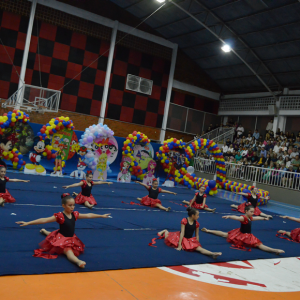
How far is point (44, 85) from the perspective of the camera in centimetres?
1886

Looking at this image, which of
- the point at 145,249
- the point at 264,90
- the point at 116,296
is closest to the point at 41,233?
the point at 145,249

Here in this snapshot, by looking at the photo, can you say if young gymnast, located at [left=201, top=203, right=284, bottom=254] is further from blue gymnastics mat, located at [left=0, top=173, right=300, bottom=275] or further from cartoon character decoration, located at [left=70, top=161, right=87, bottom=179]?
cartoon character decoration, located at [left=70, top=161, right=87, bottom=179]

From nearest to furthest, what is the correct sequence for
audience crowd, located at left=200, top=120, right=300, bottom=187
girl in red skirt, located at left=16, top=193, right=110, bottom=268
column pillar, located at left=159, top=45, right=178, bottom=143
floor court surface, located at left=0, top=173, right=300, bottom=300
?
floor court surface, located at left=0, top=173, right=300, bottom=300, girl in red skirt, located at left=16, top=193, right=110, bottom=268, audience crowd, located at left=200, top=120, right=300, bottom=187, column pillar, located at left=159, top=45, right=178, bottom=143

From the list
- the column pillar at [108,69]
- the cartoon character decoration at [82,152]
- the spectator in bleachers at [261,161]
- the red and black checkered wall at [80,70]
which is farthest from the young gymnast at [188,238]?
the column pillar at [108,69]

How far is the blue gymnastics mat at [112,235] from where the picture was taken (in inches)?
172

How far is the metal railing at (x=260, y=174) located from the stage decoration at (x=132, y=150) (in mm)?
5179

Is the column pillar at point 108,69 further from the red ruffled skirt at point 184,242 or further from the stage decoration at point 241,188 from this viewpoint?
the red ruffled skirt at point 184,242

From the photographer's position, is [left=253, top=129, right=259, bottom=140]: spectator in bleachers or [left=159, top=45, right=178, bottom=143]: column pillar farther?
[left=159, top=45, right=178, bottom=143]: column pillar

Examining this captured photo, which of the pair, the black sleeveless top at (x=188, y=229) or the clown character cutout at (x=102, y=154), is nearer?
the black sleeveless top at (x=188, y=229)

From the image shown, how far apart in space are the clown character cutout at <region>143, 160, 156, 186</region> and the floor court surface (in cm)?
759

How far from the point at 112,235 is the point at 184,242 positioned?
1.35m

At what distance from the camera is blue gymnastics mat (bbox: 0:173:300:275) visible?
4379 mm

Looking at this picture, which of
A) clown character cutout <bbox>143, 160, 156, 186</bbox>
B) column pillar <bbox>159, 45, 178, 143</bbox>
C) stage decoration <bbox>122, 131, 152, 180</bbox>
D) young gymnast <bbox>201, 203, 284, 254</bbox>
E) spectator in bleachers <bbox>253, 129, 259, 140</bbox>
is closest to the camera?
young gymnast <bbox>201, 203, 284, 254</bbox>

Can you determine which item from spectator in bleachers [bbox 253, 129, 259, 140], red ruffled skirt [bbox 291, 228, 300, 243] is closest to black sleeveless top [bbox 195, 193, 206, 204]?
red ruffled skirt [bbox 291, 228, 300, 243]
